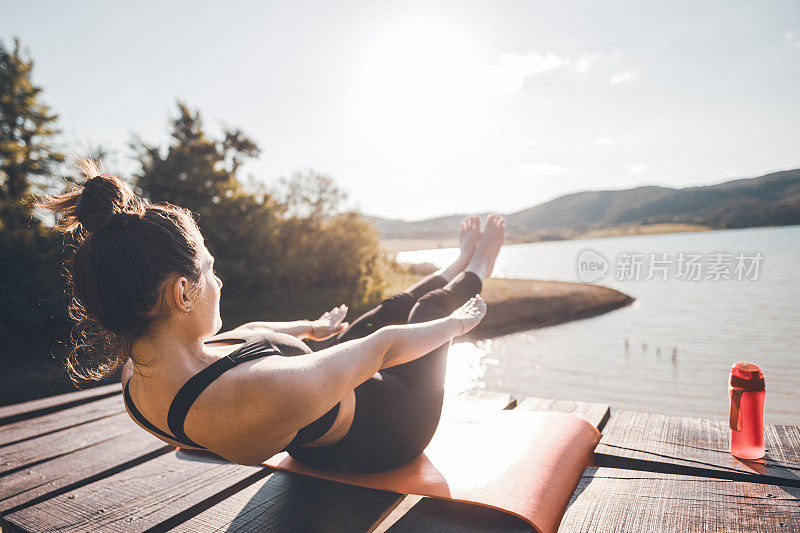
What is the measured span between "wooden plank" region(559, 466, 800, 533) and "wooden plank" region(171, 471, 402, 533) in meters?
0.65

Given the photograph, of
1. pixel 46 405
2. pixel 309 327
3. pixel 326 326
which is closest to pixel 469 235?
pixel 326 326

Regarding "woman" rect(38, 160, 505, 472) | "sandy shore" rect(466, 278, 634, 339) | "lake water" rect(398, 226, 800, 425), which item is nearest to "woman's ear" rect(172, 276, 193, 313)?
"woman" rect(38, 160, 505, 472)

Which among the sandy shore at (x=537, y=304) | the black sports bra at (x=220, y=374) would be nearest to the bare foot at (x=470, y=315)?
the black sports bra at (x=220, y=374)

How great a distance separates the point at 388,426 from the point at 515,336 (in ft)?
41.0

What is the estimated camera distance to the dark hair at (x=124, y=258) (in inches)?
44.9

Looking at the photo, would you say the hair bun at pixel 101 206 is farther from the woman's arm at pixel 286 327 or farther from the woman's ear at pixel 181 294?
the woman's arm at pixel 286 327

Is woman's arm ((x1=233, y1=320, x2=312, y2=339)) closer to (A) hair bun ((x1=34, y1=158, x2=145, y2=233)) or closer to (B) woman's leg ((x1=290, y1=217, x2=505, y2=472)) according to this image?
(B) woman's leg ((x1=290, y1=217, x2=505, y2=472))

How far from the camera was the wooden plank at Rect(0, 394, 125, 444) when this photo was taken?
8.02 feet

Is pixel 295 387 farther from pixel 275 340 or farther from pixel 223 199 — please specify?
pixel 223 199

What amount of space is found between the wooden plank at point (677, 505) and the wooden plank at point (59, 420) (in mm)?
2802

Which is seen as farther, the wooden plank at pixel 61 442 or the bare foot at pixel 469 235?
the bare foot at pixel 469 235

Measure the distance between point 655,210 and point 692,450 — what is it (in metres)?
102

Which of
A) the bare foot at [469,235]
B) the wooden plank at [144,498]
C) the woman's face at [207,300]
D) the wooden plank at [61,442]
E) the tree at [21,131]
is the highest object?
the tree at [21,131]

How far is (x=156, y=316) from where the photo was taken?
120 centimetres
